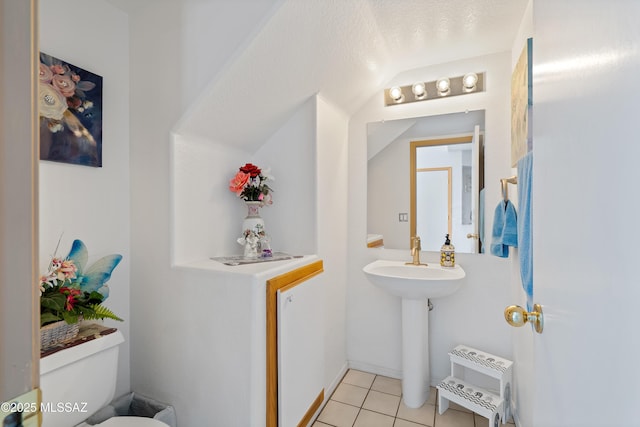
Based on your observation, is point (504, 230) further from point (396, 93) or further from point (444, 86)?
point (396, 93)

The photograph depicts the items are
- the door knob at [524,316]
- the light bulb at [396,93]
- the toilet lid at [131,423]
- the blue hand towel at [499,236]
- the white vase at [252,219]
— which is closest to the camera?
the door knob at [524,316]

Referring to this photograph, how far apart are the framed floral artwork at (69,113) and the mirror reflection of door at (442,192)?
1.94 meters

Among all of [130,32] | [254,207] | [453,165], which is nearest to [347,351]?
[254,207]

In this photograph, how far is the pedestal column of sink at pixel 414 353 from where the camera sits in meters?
1.90

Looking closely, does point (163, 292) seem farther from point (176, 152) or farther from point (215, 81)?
point (215, 81)

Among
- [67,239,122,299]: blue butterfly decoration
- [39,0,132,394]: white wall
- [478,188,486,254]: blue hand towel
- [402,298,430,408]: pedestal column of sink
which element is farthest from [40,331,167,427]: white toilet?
[478,188,486,254]: blue hand towel

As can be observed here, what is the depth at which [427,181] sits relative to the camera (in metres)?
2.16

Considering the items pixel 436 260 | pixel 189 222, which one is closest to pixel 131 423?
pixel 189 222

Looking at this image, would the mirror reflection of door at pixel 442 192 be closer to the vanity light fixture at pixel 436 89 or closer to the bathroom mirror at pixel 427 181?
the bathroom mirror at pixel 427 181

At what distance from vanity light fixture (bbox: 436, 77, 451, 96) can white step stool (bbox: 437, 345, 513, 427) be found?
1.73m

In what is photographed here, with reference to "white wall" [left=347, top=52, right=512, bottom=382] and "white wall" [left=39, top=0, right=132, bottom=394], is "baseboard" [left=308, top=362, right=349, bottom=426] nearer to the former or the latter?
"white wall" [left=347, top=52, right=512, bottom=382]

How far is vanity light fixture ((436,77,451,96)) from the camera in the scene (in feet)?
6.69

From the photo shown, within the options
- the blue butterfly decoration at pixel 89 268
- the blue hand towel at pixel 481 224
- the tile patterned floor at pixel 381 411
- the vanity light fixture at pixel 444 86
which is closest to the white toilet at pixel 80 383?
the blue butterfly decoration at pixel 89 268

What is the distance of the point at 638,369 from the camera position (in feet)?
1.13
